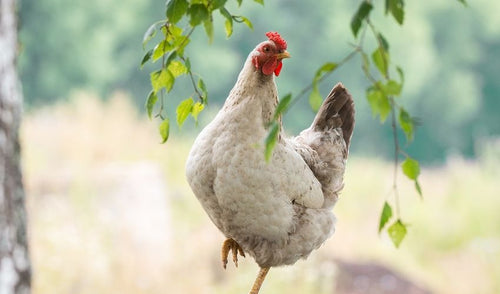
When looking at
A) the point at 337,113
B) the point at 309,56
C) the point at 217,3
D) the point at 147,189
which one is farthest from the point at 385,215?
the point at 309,56

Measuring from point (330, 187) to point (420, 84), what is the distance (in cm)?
1273

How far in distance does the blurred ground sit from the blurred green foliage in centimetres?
315

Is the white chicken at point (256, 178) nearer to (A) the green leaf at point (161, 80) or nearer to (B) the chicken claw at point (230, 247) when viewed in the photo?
(B) the chicken claw at point (230, 247)

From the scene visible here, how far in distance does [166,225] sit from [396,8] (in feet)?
16.6

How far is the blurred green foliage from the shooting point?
12203mm

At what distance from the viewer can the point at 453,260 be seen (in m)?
6.42

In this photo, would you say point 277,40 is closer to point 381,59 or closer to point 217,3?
point 217,3

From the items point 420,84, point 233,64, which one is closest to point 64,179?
point 233,64

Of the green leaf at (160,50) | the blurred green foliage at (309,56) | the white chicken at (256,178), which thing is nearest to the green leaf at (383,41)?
the green leaf at (160,50)

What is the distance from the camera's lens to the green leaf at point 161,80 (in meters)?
1.07

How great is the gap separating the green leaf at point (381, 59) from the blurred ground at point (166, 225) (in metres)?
3.86

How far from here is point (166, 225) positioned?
19.0 feet

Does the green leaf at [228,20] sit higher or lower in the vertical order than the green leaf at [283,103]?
higher

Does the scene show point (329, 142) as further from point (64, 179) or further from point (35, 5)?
point (35, 5)
